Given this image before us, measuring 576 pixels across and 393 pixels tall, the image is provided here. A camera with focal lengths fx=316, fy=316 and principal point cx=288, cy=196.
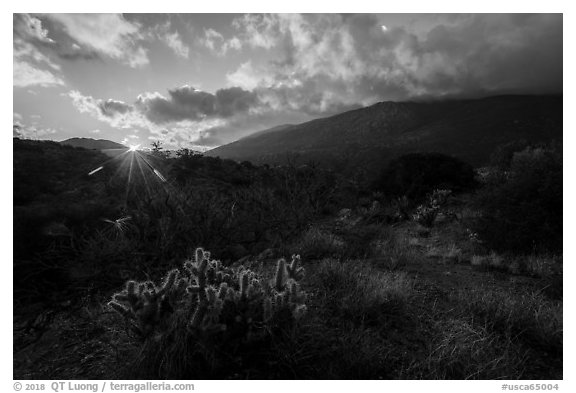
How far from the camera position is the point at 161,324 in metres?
2.67

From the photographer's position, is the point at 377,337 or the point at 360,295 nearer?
the point at 377,337

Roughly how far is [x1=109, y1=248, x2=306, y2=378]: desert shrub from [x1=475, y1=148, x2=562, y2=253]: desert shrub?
827 centimetres

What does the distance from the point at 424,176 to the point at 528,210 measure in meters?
11.2

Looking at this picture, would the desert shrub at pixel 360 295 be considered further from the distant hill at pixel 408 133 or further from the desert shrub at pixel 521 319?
the distant hill at pixel 408 133

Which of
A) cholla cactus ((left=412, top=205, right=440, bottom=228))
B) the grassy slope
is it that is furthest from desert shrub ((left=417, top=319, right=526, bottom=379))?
cholla cactus ((left=412, top=205, right=440, bottom=228))

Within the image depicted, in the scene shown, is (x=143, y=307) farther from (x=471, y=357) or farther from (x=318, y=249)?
(x=318, y=249)

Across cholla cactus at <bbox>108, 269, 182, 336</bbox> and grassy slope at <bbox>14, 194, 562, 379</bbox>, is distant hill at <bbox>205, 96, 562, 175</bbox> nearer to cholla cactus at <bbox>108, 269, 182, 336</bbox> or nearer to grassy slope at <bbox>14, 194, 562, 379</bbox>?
grassy slope at <bbox>14, 194, 562, 379</bbox>

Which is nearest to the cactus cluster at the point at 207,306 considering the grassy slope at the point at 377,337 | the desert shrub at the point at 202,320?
the desert shrub at the point at 202,320

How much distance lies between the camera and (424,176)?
19812 millimetres

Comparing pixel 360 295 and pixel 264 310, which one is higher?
pixel 264 310

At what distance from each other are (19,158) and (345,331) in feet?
67.5

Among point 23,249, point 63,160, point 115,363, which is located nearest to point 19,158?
point 63,160

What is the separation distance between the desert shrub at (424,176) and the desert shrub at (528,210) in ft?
30.4

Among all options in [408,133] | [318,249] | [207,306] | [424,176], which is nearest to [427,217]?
[424,176]
